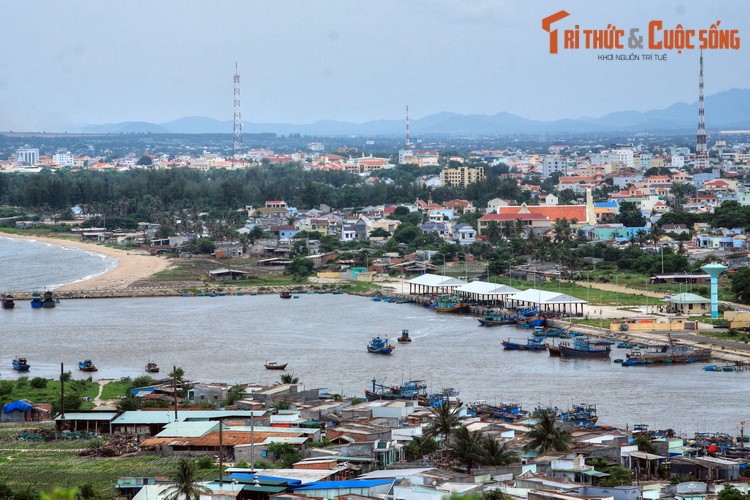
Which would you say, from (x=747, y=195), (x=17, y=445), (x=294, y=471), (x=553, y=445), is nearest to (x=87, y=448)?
(x=17, y=445)

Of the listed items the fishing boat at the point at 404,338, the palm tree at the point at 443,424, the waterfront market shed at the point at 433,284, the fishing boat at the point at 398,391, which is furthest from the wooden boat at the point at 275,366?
the waterfront market shed at the point at 433,284

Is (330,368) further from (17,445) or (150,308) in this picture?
(150,308)

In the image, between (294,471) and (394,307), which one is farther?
(394,307)

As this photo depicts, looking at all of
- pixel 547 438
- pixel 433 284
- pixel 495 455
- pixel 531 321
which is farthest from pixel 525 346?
pixel 495 455

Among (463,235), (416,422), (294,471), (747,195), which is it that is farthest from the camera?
(747,195)

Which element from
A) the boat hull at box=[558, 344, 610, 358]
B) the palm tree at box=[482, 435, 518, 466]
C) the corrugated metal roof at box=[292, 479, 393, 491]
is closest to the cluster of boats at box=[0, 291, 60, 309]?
the boat hull at box=[558, 344, 610, 358]

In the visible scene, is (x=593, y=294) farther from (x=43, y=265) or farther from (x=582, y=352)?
(x=43, y=265)

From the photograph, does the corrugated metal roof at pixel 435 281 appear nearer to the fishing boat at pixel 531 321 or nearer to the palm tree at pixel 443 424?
the fishing boat at pixel 531 321
